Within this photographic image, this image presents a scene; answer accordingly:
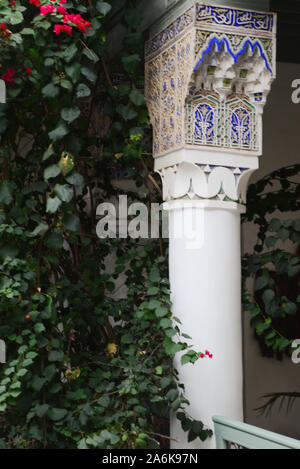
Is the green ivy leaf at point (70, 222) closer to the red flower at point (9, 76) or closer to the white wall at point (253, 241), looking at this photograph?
the red flower at point (9, 76)

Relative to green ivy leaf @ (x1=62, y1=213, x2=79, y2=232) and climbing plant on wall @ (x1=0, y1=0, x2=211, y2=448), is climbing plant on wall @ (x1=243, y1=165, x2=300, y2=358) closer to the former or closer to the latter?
climbing plant on wall @ (x1=0, y1=0, x2=211, y2=448)

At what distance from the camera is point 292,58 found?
5.64m

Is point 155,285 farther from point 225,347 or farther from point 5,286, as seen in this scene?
point 5,286

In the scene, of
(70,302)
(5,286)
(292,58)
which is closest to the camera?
(5,286)

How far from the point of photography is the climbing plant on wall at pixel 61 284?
10.9ft

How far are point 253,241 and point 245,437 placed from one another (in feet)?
8.59

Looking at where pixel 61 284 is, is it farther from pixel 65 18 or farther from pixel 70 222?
pixel 65 18

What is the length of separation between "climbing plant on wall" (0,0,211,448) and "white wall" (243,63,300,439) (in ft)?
5.88

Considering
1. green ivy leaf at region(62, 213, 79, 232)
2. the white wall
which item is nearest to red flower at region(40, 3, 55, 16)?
green ivy leaf at region(62, 213, 79, 232)

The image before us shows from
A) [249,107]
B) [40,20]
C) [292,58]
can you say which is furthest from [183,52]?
[292,58]

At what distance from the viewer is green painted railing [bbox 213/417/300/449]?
282 cm

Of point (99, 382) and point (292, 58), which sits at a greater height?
point (292, 58)

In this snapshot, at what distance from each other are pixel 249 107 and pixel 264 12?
464mm

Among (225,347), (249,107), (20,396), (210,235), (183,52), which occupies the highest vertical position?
(183,52)
